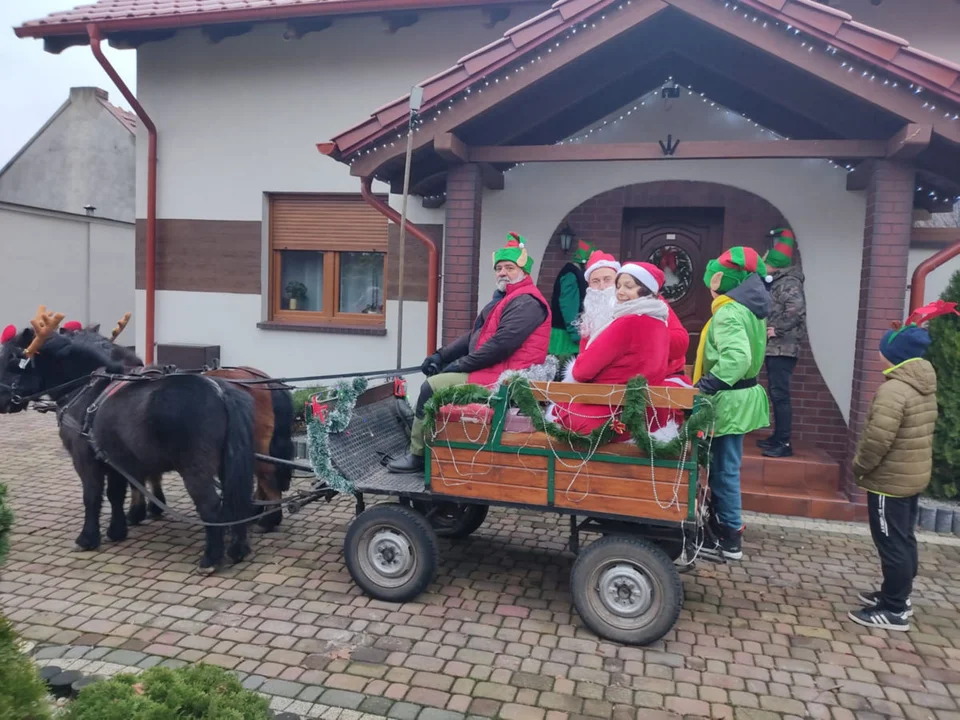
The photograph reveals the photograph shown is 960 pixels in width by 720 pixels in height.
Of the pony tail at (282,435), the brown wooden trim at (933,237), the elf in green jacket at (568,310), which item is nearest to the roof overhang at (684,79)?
the brown wooden trim at (933,237)

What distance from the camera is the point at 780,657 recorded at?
3.85 m

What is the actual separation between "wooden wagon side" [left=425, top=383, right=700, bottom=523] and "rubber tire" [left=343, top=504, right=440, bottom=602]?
0.26 m

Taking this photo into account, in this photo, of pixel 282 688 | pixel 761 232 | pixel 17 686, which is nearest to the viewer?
pixel 17 686

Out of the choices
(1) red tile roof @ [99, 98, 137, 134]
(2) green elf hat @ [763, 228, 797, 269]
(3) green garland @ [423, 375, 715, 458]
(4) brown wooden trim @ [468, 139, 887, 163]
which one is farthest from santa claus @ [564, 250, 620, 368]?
(1) red tile roof @ [99, 98, 137, 134]

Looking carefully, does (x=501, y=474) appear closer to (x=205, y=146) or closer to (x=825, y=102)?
(x=825, y=102)

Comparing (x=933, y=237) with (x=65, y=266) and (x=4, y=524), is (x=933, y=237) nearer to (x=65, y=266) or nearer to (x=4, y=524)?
(x=4, y=524)

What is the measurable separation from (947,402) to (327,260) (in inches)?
269

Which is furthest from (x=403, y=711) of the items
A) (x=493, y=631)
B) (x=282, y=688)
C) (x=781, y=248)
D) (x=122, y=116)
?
(x=122, y=116)

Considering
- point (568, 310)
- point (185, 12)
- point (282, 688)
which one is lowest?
point (282, 688)

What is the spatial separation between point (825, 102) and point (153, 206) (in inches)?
311

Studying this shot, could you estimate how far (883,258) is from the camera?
19.2ft

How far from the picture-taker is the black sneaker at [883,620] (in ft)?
13.8

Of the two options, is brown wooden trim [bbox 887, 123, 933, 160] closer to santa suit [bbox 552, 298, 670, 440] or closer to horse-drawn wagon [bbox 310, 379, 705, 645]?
santa suit [bbox 552, 298, 670, 440]

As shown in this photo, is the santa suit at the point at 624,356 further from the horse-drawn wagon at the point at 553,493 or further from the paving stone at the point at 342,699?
the paving stone at the point at 342,699
